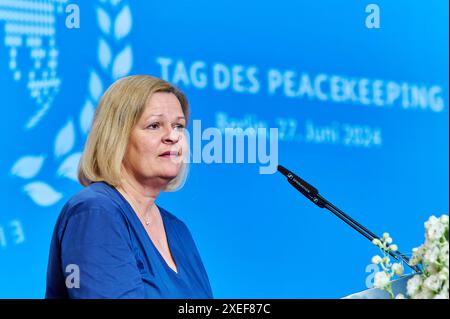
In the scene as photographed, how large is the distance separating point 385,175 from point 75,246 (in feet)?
5.44

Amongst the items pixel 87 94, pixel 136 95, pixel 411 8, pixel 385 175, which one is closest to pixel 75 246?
pixel 136 95

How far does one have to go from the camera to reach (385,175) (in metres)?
3.26

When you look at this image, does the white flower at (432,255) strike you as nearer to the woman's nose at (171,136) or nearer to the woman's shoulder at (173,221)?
the woman's nose at (171,136)

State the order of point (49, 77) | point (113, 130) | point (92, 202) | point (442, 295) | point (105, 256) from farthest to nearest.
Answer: point (49, 77) → point (113, 130) → point (92, 202) → point (105, 256) → point (442, 295)

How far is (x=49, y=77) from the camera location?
3.04 meters

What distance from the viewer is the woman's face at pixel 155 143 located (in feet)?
7.57

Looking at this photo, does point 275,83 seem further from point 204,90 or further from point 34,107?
point 34,107

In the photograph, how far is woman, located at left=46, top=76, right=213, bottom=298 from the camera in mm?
1956

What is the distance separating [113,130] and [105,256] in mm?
463

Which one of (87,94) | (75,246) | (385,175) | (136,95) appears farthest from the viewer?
(385,175)

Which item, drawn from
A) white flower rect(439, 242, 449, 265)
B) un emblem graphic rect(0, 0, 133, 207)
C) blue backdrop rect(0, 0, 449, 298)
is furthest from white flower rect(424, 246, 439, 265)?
un emblem graphic rect(0, 0, 133, 207)

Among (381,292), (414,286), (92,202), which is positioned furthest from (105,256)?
(414,286)

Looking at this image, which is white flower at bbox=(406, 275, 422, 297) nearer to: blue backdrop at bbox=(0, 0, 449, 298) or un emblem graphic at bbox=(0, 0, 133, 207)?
blue backdrop at bbox=(0, 0, 449, 298)

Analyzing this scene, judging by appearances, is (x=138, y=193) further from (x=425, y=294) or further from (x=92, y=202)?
(x=425, y=294)
